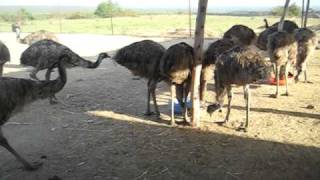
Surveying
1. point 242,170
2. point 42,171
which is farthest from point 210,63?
point 42,171

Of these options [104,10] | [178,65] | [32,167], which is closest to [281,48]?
[178,65]

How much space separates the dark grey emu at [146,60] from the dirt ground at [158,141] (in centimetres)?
57

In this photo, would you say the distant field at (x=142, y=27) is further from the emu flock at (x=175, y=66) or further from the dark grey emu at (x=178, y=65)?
the dark grey emu at (x=178, y=65)

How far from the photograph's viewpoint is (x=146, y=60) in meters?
Result: 7.50

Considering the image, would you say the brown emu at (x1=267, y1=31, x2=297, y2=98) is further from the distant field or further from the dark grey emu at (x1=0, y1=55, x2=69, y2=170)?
the distant field

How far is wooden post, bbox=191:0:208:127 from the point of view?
21.5ft

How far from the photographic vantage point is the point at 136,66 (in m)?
7.65

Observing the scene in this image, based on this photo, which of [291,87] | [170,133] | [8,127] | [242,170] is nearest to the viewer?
[242,170]

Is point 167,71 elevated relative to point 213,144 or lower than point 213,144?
elevated

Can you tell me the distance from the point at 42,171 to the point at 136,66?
265 cm

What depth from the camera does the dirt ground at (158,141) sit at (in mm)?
5508

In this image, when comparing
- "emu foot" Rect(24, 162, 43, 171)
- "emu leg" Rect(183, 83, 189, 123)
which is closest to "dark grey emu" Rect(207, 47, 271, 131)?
"emu leg" Rect(183, 83, 189, 123)

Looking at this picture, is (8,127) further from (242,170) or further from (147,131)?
(242,170)

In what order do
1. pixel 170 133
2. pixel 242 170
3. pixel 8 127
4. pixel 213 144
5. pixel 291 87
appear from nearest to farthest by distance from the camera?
pixel 242 170 → pixel 213 144 → pixel 170 133 → pixel 8 127 → pixel 291 87
